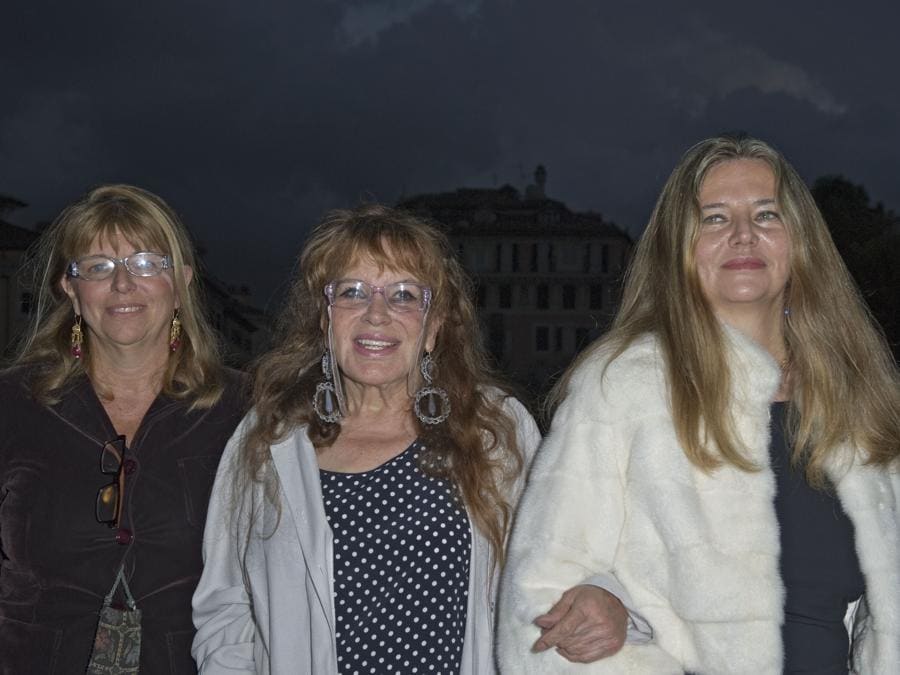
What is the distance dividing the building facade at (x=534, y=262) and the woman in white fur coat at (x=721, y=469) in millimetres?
71156

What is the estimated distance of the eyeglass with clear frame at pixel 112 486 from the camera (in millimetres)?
3744

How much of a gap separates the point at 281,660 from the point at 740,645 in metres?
1.38

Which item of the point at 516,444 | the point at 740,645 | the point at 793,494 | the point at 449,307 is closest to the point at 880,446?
the point at 793,494

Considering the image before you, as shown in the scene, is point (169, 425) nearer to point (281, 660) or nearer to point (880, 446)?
point (281, 660)

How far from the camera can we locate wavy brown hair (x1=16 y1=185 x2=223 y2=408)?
13.1 ft

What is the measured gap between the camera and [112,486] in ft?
12.4

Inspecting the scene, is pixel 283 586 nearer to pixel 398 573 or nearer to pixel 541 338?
pixel 398 573

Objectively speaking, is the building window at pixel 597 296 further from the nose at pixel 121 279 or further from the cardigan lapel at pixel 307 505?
the cardigan lapel at pixel 307 505

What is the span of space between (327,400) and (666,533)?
129cm

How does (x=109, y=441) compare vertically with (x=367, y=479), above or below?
above

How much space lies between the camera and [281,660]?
3.43m

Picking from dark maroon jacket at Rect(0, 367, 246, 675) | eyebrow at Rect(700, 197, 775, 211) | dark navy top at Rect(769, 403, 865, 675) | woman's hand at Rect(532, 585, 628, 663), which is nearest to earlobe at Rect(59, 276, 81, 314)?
dark maroon jacket at Rect(0, 367, 246, 675)

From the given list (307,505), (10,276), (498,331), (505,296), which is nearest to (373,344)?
(307,505)

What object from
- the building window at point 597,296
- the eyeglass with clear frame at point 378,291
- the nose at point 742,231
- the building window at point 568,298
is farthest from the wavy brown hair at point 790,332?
the building window at point 568,298
